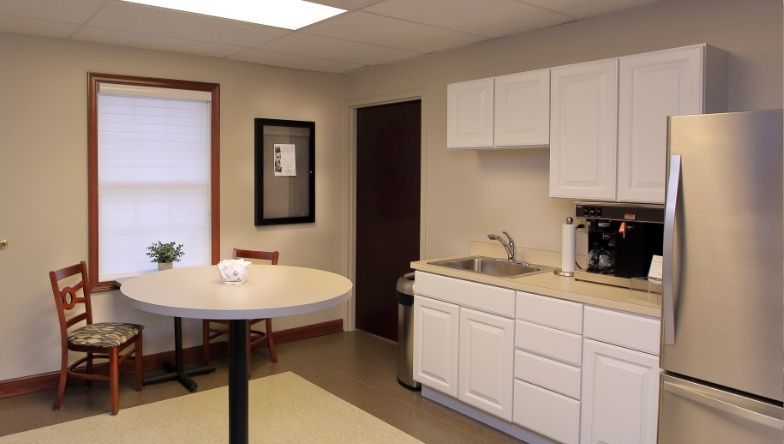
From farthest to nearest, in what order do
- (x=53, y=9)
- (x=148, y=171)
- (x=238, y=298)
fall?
(x=148, y=171) → (x=53, y=9) → (x=238, y=298)

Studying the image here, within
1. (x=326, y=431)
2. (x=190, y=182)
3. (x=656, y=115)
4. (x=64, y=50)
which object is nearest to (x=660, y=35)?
(x=656, y=115)

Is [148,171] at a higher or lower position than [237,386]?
higher

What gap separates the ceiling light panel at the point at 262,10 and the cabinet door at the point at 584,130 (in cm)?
133

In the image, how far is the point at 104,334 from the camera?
3779 mm

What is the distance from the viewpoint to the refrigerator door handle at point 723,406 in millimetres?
2207

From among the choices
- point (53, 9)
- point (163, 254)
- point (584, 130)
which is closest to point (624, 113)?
point (584, 130)

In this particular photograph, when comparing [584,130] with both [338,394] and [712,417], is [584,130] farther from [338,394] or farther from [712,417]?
[338,394]

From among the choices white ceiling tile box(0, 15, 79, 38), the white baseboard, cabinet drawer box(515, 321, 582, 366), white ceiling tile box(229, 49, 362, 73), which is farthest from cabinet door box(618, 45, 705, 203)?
white ceiling tile box(0, 15, 79, 38)

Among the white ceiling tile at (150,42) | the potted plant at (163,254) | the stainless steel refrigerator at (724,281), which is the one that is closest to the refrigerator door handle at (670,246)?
the stainless steel refrigerator at (724,281)

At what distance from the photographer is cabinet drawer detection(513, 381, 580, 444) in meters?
3.03

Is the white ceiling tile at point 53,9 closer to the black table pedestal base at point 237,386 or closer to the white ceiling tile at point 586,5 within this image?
the black table pedestal base at point 237,386

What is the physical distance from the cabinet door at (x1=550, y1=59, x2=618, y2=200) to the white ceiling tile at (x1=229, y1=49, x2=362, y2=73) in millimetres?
2154

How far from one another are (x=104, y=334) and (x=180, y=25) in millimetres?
1961

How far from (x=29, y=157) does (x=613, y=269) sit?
12.2ft
